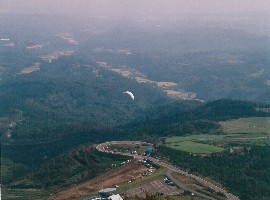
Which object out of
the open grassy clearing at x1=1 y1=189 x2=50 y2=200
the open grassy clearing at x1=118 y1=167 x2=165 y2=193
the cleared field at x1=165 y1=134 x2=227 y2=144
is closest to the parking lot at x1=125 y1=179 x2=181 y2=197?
the open grassy clearing at x1=118 y1=167 x2=165 y2=193

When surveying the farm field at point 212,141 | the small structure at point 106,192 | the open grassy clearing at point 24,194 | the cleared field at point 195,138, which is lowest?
the open grassy clearing at point 24,194

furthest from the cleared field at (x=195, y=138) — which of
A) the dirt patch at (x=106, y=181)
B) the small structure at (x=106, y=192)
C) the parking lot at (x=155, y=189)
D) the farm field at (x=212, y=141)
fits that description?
the small structure at (x=106, y=192)

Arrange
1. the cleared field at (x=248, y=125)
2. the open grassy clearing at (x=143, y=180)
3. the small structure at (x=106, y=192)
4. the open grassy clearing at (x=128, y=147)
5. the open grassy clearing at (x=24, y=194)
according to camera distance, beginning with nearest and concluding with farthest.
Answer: the small structure at (x=106, y=192) → the open grassy clearing at (x=143, y=180) → the open grassy clearing at (x=24, y=194) → the open grassy clearing at (x=128, y=147) → the cleared field at (x=248, y=125)

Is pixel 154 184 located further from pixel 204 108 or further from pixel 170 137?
pixel 204 108

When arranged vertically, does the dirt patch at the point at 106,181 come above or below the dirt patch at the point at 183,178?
below

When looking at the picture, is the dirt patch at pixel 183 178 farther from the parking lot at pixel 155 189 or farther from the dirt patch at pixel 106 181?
the dirt patch at pixel 106 181

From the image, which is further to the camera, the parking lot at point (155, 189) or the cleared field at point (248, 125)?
the cleared field at point (248, 125)

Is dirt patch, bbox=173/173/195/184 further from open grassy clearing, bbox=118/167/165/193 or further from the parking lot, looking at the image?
the parking lot
